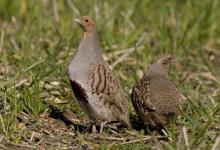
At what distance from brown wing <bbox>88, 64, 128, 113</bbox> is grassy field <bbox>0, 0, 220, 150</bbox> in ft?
0.90

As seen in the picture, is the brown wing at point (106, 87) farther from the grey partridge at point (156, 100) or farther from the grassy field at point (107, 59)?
the grassy field at point (107, 59)

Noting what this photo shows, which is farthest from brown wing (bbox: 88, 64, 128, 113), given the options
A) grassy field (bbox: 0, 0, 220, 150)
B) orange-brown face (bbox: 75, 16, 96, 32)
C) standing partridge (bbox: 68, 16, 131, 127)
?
orange-brown face (bbox: 75, 16, 96, 32)

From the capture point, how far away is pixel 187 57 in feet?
30.2

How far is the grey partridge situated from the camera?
20.0ft

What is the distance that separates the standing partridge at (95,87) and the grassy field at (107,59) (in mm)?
189

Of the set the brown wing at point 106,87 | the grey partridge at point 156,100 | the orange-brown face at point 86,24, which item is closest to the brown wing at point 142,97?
the grey partridge at point 156,100

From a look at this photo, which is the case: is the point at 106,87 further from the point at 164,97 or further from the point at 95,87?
the point at 164,97

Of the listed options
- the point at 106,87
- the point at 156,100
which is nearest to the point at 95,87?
the point at 106,87

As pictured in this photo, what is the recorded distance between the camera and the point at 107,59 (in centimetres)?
836

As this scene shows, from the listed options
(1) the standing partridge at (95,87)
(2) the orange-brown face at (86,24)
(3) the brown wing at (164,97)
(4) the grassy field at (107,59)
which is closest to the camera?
(4) the grassy field at (107,59)

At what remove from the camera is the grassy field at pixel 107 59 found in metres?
5.98

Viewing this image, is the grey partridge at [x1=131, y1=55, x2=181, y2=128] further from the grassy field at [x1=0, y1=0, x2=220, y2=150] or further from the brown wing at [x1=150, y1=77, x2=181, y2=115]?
the grassy field at [x1=0, y1=0, x2=220, y2=150]

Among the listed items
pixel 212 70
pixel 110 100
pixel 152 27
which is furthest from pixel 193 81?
pixel 110 100

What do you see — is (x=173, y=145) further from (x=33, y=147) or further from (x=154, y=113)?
(x=33, y=147)
